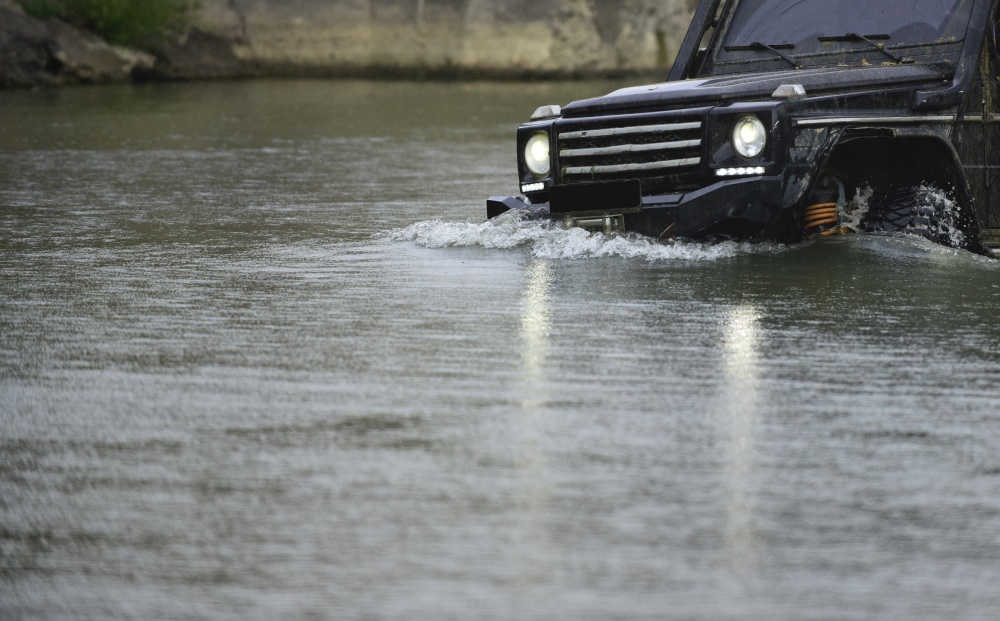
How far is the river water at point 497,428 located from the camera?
350 cm

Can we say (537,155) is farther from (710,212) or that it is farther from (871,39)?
(871,39)

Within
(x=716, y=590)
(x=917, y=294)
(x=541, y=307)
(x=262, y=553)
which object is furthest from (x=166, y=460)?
(x=917, y=294)

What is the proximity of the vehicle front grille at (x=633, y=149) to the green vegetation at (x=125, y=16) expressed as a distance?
22.4m

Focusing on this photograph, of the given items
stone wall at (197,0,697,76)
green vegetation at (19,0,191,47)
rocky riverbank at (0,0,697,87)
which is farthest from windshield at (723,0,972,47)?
stone wall at (197,0,697,76)

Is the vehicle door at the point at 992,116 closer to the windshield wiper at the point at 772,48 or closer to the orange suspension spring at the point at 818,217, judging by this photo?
the orange suspension spring at the point at 818,217

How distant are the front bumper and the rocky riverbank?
22.5m

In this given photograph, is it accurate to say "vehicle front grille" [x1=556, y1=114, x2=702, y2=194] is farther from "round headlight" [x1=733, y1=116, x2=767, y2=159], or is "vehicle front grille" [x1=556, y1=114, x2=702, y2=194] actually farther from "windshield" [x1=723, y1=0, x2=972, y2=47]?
"windshield" [x1=723, y1=0, x2=972, y2=47]

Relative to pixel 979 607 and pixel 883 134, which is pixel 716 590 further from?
pixel 883 134

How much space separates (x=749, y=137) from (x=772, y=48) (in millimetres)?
1186

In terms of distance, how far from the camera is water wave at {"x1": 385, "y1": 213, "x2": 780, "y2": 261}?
801 centimetres

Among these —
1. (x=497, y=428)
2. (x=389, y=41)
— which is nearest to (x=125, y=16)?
(x=389, y=41)

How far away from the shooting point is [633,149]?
8.15m

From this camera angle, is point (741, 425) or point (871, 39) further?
point (871, 39)

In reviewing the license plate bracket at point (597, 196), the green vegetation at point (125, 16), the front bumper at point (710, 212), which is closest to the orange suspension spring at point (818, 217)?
the front bumper at point (710, 212)
